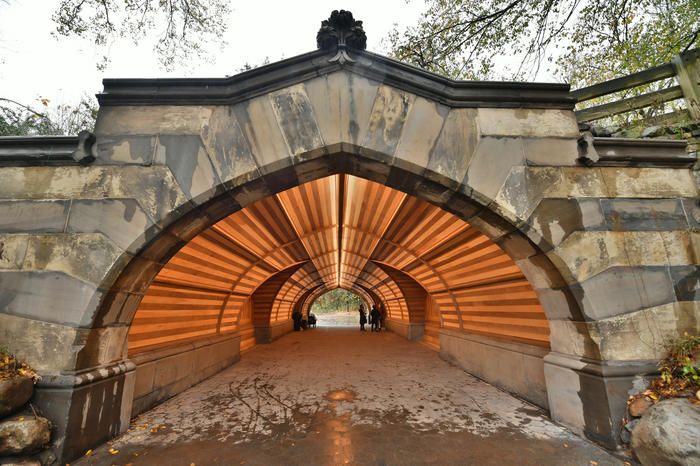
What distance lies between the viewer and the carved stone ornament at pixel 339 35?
373 centimetres

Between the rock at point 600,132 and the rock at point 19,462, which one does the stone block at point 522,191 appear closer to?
the rock at point 600,132

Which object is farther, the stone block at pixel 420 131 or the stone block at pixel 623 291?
the stone block at pixel 420 131

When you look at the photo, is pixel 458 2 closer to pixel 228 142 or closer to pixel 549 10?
pixel 549 10

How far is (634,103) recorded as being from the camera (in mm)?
4832

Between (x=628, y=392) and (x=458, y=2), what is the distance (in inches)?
377

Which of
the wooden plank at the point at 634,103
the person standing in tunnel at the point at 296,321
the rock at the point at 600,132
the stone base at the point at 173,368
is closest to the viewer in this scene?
the rock at the point at 600,132

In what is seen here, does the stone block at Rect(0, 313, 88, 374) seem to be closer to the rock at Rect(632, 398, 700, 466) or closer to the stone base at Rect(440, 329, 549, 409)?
the rock at Rect(632, 398, 700, 466)

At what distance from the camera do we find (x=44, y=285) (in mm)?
3230

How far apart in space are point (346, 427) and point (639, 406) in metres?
3.30

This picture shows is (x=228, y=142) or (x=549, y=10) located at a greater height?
(x=549, y=10)

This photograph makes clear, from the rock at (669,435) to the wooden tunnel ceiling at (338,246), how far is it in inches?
69.8

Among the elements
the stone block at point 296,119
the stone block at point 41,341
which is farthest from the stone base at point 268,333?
the stone block at point 296,119

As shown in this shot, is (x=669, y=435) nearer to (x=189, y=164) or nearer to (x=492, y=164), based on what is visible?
(x=492, y=164)

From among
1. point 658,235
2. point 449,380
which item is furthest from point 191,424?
point 658,235
